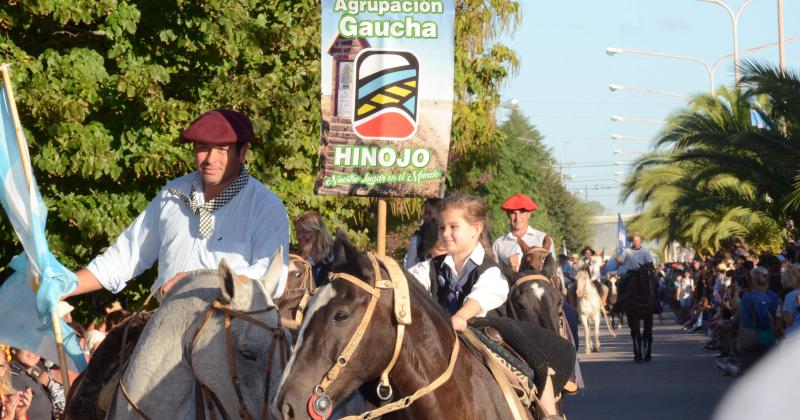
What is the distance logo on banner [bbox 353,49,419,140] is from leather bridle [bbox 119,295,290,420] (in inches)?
189

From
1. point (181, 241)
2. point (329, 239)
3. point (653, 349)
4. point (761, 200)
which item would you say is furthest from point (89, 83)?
point (653, 349)

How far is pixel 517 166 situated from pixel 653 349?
709 inches

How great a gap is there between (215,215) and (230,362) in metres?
1.05

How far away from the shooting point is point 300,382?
15.3 feet

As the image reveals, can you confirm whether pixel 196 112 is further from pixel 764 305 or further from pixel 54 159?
pixel 764 305

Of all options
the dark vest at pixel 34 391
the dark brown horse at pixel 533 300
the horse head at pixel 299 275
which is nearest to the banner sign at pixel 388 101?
the horse head at pixel 299 275

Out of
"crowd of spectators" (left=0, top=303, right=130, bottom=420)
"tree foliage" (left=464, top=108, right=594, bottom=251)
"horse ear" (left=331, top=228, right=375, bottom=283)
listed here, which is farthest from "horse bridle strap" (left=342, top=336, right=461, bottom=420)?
"tree foliage" (left=464, top=108, right=594, bottom=251)

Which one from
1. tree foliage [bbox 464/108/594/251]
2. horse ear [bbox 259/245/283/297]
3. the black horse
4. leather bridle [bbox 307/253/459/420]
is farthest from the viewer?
tree foliage [bbox 464/108/594/251]

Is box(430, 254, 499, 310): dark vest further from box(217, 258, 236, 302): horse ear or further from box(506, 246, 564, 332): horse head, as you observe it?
box(506, 246, 564, 332): horse head

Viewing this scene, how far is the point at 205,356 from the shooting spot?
518cm

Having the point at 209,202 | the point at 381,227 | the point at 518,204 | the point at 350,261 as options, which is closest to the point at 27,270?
the point at 209,202

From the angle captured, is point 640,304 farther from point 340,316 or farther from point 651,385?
point 340,316

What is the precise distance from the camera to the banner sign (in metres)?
10.0

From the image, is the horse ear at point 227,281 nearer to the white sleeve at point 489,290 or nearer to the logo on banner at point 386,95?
the white sleeve at point 489,290
